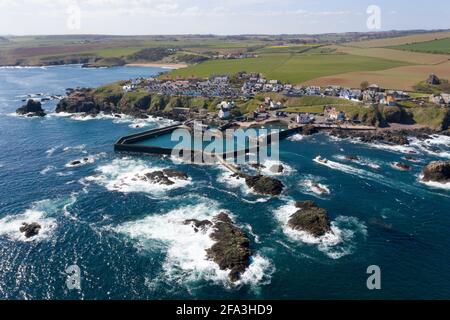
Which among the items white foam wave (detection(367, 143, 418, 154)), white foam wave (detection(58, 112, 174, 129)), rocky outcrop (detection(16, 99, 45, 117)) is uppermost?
rocky outcrop (detection(16, 99, 45, 117))

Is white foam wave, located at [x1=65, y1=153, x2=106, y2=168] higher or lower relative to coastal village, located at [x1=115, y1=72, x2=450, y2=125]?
lower

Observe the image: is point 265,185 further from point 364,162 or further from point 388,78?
point 388,78

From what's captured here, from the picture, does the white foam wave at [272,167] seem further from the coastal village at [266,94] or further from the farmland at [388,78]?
the farmland at [388,78]

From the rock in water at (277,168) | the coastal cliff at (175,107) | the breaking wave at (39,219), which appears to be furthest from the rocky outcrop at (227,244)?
the coastal cliff at (175,107)

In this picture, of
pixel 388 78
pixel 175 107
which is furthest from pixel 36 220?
pixel 388 78

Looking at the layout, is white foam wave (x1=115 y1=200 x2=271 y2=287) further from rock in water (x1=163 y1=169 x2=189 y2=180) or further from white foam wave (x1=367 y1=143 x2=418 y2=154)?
white foam wave (x1=367 y1=143 x2=418 y2=154)

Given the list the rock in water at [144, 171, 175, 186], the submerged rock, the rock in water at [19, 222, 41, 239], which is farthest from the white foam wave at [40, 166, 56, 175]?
the submerged rock
